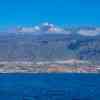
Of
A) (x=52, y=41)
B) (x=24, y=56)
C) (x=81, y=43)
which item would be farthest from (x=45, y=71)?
(x=52, y=41)

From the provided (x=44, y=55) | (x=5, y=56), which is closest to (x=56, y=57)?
(x=44, y=55)

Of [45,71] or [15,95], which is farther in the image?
[45,71]

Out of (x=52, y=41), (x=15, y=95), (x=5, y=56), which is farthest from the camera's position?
(x=52, y=41)

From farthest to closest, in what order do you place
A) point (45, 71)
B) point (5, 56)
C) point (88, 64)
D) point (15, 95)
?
Answer: point (5, 56)
point (88, 64)
point (45, 71)
point (15, 95)

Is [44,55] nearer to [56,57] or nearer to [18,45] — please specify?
[56,57]

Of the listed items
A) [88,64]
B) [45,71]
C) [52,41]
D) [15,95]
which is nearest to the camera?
[15,95]

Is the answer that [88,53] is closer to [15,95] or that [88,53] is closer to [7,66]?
[7,66]

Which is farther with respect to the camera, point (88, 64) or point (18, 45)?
point (18, 45)

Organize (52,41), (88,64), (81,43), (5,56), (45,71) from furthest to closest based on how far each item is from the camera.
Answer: (52,41) < (81,43) < (5,56) < (88,64) < (45,71)
